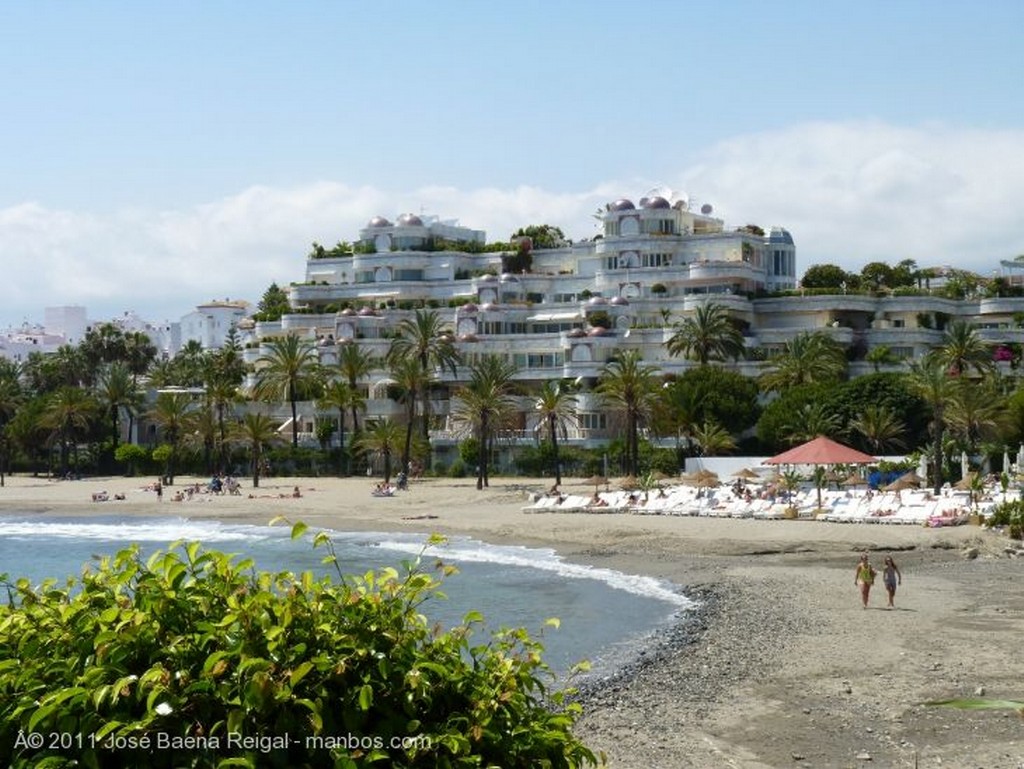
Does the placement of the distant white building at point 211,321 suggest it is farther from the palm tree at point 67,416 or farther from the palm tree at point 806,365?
the palm tree at point 806,365

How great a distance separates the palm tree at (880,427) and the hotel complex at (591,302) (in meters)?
13.2

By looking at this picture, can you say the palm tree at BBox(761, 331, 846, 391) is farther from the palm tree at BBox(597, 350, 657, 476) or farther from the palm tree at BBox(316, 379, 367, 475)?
the palm tree at BBox(316, 379, 367, 475)

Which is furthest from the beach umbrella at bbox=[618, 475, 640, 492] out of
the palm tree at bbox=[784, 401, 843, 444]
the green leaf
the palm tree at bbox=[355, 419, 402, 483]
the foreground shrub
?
the green leaf

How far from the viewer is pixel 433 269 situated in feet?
343

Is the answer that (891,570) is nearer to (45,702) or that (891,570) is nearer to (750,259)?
(45,702)

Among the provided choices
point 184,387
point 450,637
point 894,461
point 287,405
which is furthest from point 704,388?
point 450,637

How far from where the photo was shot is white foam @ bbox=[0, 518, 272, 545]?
59844 mm

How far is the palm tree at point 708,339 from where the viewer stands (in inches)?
3243

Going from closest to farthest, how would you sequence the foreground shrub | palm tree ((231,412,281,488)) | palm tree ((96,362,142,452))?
the foreground shrub < palm tree ((231,412,281,488)) < palm tree ((96,362,142,452))

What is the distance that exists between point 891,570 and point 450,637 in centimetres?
2498

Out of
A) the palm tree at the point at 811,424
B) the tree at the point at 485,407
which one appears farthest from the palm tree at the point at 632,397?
the palm tree at the point at 811,424

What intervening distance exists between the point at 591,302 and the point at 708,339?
36.9ft

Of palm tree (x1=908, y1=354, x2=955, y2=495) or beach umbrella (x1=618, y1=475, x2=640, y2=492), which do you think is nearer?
palm tree (x1=908, y1=354, x2=955, y2=495)

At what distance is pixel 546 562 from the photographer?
47.4m
